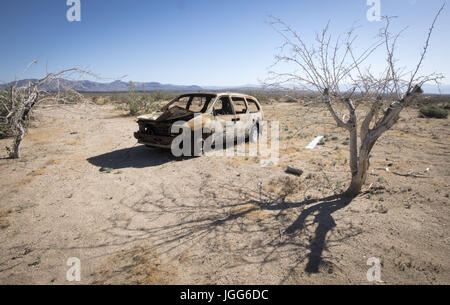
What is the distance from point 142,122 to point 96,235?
3.58 metres

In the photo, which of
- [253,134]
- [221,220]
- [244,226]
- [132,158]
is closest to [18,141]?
[132,158]

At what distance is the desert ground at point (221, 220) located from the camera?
8.23ft

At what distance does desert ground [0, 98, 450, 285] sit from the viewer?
98.8 inches

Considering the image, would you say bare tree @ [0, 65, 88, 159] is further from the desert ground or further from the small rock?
the small rock

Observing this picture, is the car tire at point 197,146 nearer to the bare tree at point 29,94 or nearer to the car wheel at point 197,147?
the car wheel at point 197,147

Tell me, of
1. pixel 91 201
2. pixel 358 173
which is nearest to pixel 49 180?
pixel 91 201

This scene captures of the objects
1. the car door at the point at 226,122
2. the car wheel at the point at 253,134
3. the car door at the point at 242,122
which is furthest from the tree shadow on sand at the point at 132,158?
the car wheel at the point at 253,134

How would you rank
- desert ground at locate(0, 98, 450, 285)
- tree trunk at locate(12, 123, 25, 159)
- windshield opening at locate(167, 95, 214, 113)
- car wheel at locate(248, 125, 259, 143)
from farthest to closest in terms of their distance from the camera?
1. car wheel at locate(248, 125, 259, 143)
2. windshield opening at locate(167, 95, 214, 113)
3. tree trunk at locate(12, 123, 25, 159)
4. desert ground at locate(0, 98, 450, 285)

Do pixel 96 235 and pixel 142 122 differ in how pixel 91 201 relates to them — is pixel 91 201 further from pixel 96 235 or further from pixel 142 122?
pixel 142 122

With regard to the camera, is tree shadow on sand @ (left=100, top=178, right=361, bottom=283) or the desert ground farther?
tree shadow on sand @ (left=100, top=178, right=361, bottom=283)

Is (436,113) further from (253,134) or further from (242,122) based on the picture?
(242,122)

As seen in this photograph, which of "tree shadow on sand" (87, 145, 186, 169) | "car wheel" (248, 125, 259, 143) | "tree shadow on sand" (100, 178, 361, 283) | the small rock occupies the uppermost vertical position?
"car wheel" (248, 125, 259, 143)

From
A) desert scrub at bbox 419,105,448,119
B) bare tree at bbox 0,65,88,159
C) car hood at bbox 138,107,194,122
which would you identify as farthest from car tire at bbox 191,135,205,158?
desert scrub at bbox 419,105,448,119

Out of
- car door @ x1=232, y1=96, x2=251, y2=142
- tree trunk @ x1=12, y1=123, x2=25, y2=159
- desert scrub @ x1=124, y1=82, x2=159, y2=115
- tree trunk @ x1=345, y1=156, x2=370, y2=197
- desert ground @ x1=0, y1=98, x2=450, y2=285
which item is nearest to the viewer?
desert ground @ x1=0, y1=98, x2=450, y2=285
